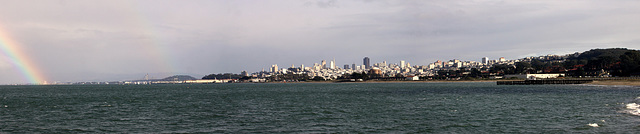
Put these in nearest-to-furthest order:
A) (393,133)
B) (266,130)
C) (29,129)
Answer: (393,133) → (266,130) → (29,129)

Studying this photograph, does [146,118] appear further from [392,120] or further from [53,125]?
[392,120]

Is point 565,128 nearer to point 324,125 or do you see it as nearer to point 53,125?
point 324,125

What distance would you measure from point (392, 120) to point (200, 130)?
11.9 meters

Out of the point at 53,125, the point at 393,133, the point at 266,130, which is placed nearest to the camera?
the point at 393,133

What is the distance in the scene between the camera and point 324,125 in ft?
93.0

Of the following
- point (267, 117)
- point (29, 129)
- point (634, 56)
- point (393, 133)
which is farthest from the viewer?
point (634, 56)

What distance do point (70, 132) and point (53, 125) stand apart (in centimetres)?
481

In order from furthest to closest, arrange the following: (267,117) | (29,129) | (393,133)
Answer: (267,117) → (29,129) → (393,133)

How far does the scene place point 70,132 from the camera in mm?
26641

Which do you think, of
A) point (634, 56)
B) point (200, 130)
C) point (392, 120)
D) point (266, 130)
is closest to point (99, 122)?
point (200, 130)

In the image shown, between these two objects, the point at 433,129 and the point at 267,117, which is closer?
the point at 433,129

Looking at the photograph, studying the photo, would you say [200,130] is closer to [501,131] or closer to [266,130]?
[266,130]

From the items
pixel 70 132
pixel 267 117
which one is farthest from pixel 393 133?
pixel 70 132

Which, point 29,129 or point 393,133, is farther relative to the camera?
point 29,129
